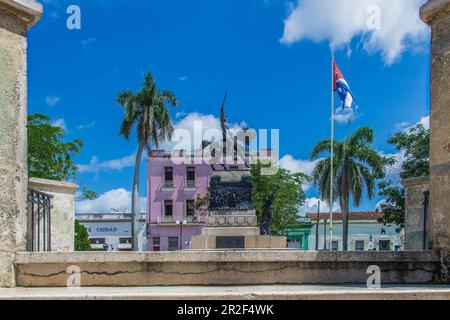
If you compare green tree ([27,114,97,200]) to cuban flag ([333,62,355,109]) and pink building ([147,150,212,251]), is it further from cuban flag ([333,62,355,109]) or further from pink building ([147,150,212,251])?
pink building ([147,150,212,251])

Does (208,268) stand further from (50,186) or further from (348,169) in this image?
(348,169)

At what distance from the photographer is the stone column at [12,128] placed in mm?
5477

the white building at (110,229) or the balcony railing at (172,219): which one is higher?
the balcony railing at (172,219)

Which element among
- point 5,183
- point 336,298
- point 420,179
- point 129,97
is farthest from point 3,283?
point 129,97

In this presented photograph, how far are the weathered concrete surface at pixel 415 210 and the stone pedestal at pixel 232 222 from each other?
14.8 ft

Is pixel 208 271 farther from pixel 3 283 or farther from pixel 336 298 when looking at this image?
pixel 3 283

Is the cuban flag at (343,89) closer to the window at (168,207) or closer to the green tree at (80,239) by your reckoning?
the green tree at (80,239)

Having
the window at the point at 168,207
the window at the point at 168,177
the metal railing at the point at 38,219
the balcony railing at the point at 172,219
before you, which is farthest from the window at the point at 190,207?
the metal railing at the point at 38,219

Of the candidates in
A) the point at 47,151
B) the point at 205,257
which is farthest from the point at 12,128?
the point at 47,151

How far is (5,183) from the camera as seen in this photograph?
216 inches

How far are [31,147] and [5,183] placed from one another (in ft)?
63.9

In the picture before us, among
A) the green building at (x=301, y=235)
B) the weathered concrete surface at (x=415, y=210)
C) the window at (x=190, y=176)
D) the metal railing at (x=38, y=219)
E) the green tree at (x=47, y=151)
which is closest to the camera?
the metal railing at (x=38, y=219)

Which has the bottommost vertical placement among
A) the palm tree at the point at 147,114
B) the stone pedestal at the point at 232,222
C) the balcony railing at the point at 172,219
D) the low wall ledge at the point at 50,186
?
the balcony railing at the point at 172,219

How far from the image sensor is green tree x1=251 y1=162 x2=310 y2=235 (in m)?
37.4
